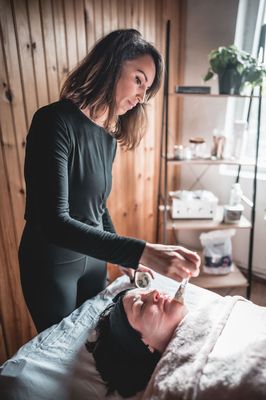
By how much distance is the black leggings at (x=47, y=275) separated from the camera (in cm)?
103

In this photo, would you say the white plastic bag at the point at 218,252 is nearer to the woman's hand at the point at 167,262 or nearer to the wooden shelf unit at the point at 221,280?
the wooden shelf unit at the point at 221,280

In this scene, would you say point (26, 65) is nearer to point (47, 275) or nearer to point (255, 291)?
point (47, 275)

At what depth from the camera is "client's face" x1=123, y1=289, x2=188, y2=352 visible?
0.99m

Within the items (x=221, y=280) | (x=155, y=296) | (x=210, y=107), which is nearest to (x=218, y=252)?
(x=221, y=280)

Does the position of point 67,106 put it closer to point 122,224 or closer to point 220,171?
point 122,224

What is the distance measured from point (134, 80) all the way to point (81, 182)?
39 cm

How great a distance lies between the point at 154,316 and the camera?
100cm

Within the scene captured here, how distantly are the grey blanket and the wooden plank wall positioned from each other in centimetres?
96

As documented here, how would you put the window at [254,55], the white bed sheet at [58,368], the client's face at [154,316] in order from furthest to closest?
the window at [254,55] → the client's face at [154,316] → the white bed sheet at [58,368]

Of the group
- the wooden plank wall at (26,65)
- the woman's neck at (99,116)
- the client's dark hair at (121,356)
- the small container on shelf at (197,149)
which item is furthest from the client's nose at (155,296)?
the small container on shelf at (197,149)

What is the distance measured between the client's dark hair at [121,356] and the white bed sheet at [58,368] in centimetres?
3

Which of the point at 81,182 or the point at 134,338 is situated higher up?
the point at 81,182

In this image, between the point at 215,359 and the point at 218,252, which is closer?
the point at 215,359

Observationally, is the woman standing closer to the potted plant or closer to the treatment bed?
the treatment bed
